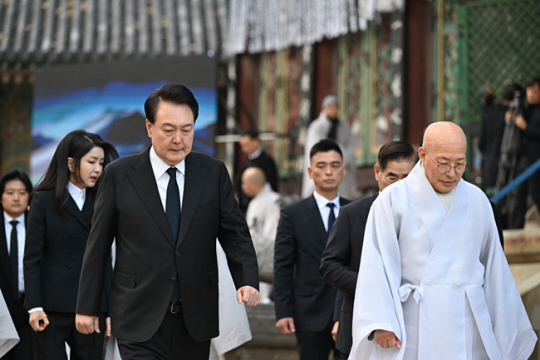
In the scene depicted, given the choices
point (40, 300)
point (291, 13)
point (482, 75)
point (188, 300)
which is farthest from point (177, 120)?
point (291, 13)

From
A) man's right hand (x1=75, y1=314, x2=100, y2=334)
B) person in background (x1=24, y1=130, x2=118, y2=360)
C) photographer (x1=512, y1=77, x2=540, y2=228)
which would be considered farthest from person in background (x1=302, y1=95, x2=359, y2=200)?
man's right hand (x1=75, y1=314, x2=100, y2=334)

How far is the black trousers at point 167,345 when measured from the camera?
4492 mm

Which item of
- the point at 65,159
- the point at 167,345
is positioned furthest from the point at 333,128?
the point at 167,345

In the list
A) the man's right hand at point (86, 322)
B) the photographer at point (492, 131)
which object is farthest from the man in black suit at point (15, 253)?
the photographer at point (492, 131)

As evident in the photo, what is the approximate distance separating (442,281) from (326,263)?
2.82 feet

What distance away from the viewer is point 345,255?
5332 mm

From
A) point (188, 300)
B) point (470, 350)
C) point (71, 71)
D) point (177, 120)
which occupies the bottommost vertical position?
point (470, 350)

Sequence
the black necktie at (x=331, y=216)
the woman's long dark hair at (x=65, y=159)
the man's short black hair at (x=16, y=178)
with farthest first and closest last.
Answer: the man's short black hair at (x=16, y=178), the black necktie at (x=331, y=216), the woman's long dark hair at (x=65, y=159)

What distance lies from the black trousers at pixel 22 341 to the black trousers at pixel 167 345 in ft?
→ 7.03

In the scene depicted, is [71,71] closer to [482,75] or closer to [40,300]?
[482,75]

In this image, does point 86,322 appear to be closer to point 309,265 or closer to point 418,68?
point 309,265

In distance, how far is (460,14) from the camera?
36.4 feet

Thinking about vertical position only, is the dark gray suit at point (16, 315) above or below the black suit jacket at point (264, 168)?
below

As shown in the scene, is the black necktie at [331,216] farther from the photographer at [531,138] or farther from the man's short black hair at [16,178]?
the photographer at [531,138]
